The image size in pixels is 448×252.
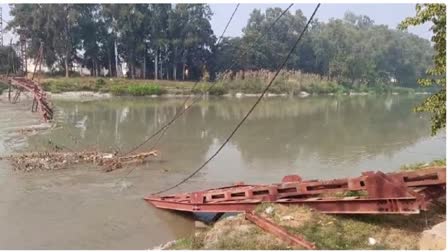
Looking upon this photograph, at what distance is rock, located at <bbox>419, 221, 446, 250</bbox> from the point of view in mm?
5171

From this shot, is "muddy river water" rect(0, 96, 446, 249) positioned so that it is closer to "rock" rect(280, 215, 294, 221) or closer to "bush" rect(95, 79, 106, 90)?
"rock" rect(280, 215, 294, 221)

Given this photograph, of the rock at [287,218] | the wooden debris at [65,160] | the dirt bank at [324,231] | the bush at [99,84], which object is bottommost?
the wooden debris at [65,160]

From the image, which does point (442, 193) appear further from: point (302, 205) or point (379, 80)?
point (379, 80)

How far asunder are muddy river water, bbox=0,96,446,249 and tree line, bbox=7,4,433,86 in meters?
25.6

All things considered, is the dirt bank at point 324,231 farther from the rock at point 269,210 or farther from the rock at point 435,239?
the rock at point 435,239

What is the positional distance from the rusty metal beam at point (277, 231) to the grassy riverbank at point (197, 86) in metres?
38.1

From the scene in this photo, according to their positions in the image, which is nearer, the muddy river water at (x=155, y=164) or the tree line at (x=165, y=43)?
the muddy river water at (x=155, y=164)

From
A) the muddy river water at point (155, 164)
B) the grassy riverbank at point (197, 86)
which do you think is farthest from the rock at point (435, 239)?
the grassy riverbank at point (197, 86)

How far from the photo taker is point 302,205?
7121 millimetres

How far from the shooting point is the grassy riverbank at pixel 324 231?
6074 millimetres

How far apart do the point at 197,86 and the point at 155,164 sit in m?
42.4

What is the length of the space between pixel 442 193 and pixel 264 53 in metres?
62.4

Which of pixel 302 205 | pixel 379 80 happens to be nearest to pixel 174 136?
pixel 302 205

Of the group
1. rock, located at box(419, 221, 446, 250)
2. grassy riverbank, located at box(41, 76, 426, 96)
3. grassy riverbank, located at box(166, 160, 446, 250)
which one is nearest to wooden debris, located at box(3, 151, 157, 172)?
grassy riverbank, located at box(166, 160, 446, 250)
